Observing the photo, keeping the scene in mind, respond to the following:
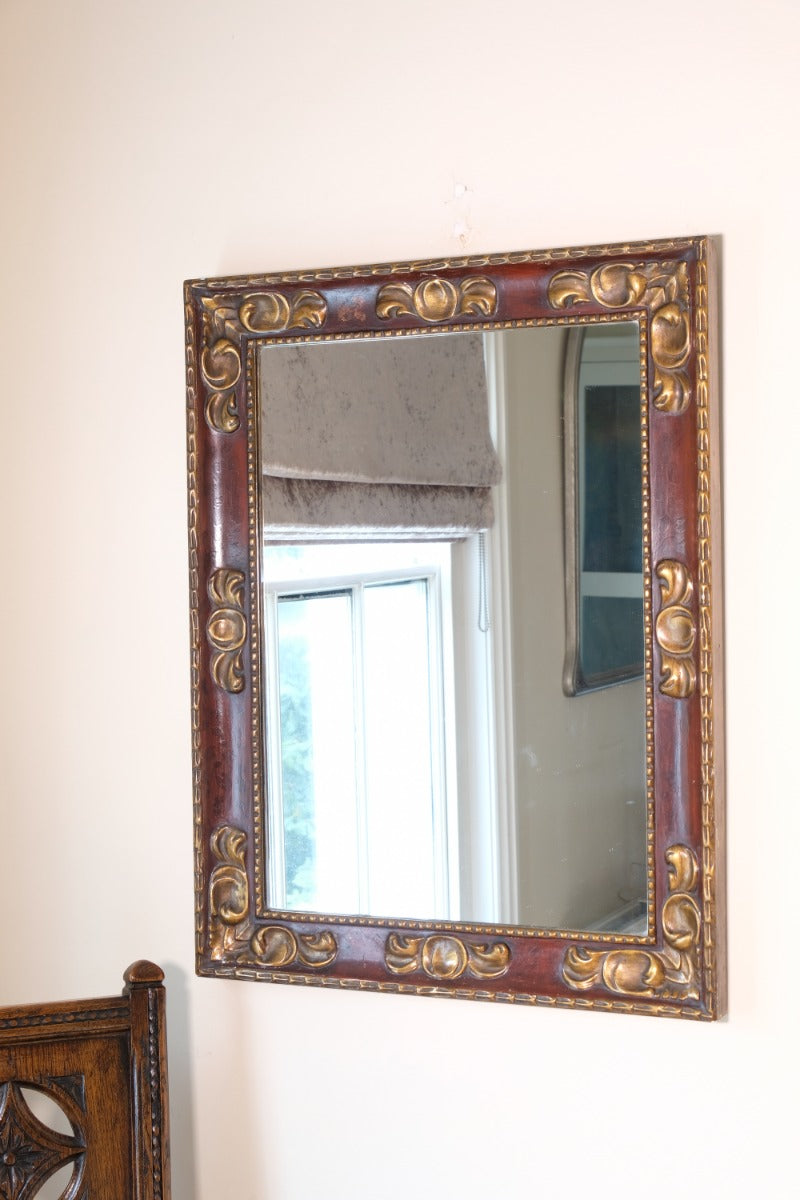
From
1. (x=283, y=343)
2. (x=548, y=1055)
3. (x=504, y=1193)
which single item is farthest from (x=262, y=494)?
(x=504, y=1193)

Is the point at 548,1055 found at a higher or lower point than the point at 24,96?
lower

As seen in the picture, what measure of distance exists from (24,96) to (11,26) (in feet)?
0.30

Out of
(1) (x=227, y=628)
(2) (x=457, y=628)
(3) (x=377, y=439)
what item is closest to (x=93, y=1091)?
(1) (x=227, y=628)

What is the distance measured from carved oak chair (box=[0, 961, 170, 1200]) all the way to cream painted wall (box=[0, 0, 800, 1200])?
0.13 meters

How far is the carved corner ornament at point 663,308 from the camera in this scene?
1.30 m

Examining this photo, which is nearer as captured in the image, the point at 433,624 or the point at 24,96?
the point at 433,624

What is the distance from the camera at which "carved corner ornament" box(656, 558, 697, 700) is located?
131 centimetres

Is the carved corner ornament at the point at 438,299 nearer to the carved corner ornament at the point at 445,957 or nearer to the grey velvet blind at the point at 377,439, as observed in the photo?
the grey velvet blind at the point at 377,439

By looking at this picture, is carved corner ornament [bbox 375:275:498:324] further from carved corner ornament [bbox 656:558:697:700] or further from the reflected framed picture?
carved corner ornament [bbox 656:558:697:700]

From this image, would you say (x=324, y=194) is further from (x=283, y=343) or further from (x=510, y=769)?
(x=510, y=769)

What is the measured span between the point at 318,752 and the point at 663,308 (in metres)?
0.61

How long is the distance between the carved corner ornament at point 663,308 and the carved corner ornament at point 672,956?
465 mm

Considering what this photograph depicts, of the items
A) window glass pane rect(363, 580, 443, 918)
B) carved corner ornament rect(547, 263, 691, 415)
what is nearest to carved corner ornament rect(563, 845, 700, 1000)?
window glass pane rect(363, 580, 443, 918)

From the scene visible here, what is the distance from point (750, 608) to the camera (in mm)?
1327
